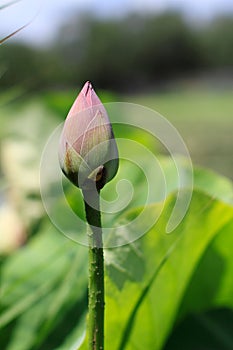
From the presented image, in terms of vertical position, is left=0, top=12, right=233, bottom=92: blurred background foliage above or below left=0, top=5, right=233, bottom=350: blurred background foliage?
above

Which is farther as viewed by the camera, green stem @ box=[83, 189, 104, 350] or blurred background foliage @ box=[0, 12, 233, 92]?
blurred background foliage @ box=[0, 12, 233, 92]

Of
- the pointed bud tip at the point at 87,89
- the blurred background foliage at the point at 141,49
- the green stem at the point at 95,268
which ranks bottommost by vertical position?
the green stem at the point at 95,268

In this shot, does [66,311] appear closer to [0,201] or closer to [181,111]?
[0,201]

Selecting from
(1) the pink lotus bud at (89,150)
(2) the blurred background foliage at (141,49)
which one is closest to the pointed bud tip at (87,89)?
(1) the pink lotus bud at (89,150)

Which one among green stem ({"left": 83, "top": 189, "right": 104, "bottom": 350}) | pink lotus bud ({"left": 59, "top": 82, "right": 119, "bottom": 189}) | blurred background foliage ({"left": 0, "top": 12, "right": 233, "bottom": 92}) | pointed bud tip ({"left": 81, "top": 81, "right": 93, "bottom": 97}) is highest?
blurred background foliage ({"left": 0, "top": 12, "right": 233, "bottom": 92})

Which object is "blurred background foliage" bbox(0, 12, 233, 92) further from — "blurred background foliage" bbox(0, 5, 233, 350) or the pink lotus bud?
the pink lotus bud

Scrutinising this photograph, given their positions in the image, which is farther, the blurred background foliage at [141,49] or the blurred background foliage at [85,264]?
the blurred background foliage at [141,49]

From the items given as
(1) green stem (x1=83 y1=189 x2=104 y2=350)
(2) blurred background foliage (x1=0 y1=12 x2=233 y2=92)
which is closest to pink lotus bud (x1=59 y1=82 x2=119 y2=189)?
(1) green stem (x1=83 y1=189 x2=104 y2=350)

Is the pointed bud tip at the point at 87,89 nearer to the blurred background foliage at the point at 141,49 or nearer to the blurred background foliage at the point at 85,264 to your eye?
the blurred background foliage at the point at 85,264

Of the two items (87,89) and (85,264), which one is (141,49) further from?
(87,89)
